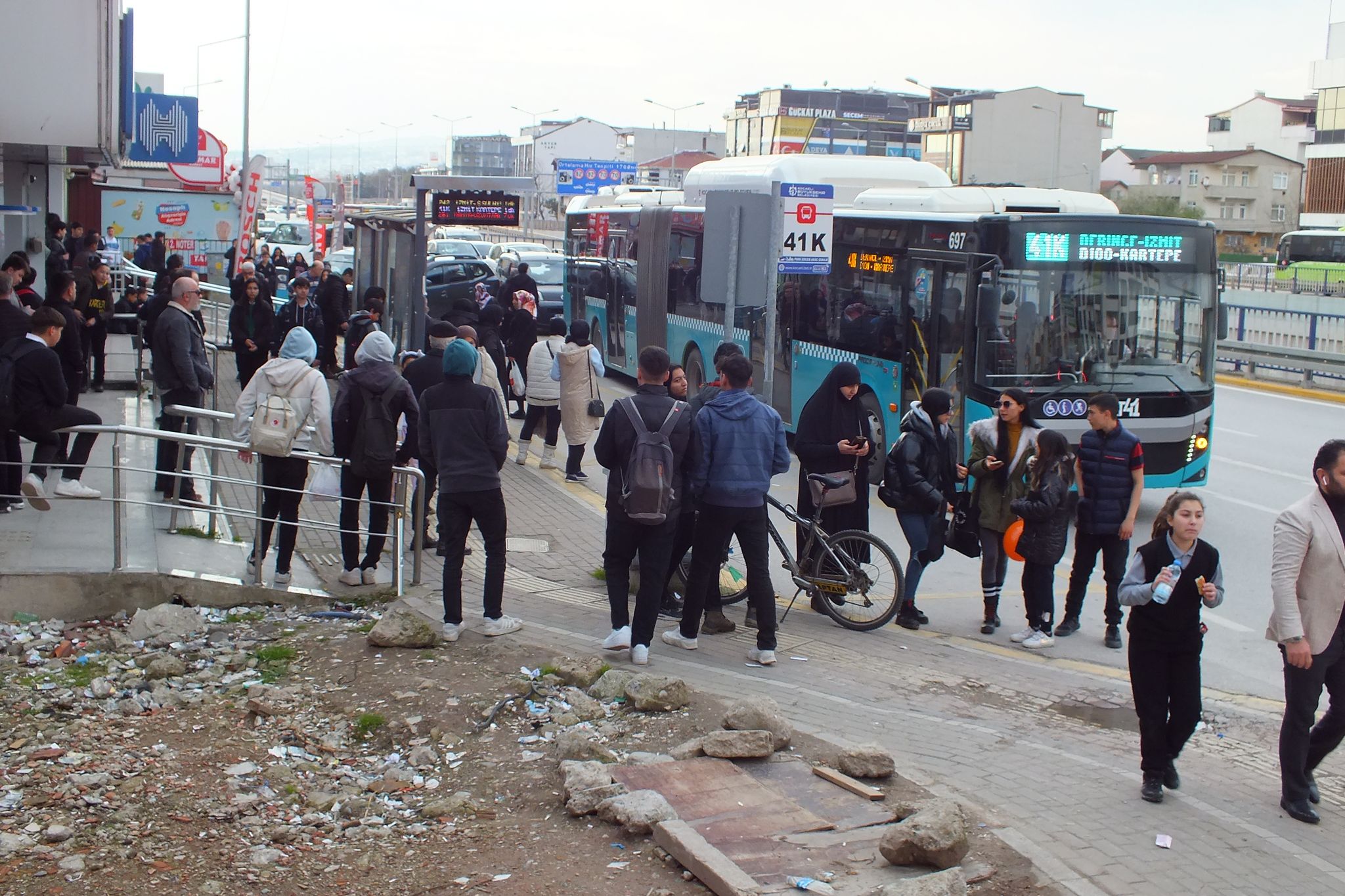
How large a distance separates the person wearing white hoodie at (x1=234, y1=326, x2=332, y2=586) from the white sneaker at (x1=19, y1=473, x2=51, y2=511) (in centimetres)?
148

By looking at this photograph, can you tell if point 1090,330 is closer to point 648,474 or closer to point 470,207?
point 648,474

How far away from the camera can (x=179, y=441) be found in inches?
349

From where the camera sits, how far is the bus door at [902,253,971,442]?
13.0m

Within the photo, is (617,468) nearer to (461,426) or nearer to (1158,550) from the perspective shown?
(461,426)

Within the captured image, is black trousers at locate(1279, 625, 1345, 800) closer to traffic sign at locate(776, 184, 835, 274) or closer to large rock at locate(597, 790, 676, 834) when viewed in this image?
large rock at locate(597, 790, 676, 834)

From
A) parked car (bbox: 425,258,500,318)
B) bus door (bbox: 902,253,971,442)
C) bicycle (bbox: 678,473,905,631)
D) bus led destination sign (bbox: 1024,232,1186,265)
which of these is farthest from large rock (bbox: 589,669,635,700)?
parked car (bbox: 425,258,500,318)

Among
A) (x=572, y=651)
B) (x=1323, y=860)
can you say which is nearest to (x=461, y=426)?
(x=572, y=651)

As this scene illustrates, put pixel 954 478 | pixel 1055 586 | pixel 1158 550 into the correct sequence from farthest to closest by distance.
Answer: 1. pixel 1055 586
2. pixel 954 478
3. pixel 1158 550

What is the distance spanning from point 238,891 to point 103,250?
68.4 ft

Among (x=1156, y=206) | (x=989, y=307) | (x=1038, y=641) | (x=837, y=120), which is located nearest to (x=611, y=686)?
(x=1038, y=641)

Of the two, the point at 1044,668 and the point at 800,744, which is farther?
the point at 1044,668

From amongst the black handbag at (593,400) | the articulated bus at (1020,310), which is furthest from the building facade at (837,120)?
the black handbag at (593,400)

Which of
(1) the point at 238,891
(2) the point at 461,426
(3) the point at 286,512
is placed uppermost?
(2) the point at 461,426

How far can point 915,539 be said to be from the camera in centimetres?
920
